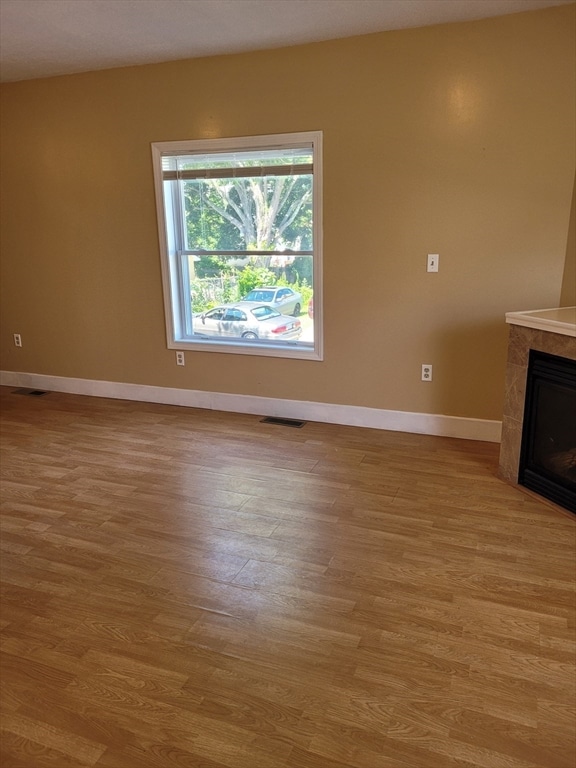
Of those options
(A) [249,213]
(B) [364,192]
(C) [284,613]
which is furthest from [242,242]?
(C) [284,613]

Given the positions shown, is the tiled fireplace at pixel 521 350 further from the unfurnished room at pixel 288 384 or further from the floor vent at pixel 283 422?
the floor vent at pixel 283 422

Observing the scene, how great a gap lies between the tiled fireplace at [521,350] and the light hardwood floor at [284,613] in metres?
0.20

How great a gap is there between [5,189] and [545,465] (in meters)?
4.77

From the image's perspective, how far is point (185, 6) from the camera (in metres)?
2.82

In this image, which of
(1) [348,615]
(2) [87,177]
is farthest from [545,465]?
(2) [87,177]

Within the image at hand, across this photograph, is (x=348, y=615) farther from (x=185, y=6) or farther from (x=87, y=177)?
(x=87, y=177)

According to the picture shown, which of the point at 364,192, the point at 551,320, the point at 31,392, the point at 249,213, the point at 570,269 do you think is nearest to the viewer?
the point at 551,320

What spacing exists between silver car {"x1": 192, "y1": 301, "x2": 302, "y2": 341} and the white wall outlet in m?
0.99

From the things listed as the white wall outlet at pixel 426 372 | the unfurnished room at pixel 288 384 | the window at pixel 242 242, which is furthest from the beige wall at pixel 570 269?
the window at pixel 242 242

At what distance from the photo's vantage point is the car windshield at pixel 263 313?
4.11 m

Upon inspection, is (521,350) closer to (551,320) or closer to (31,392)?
(551,320)

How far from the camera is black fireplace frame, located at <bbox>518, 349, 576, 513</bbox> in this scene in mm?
2637

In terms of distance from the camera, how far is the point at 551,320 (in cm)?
264

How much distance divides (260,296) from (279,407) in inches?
34.9
